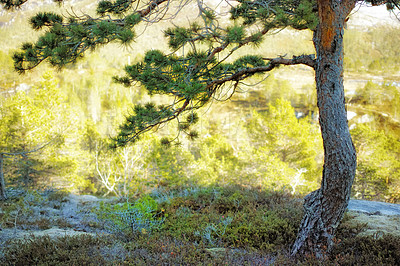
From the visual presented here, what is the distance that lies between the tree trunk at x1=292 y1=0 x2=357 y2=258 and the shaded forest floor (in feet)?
1.24

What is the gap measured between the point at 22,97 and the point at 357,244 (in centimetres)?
1702

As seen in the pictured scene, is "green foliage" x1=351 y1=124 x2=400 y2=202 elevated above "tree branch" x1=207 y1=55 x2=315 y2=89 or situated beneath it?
situated beneath

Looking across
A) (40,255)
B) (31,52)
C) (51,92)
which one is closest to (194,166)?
(51,92)

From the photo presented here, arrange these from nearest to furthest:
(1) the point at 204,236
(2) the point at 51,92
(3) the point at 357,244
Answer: (3) the point at 357,244, (1) the point at 204,236, (2) the point at 51,92

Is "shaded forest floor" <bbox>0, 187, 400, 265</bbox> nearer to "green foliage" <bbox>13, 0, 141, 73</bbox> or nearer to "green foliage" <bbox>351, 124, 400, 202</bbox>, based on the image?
"green foliage" <bbox>13, 0, 141, 73</bbox>

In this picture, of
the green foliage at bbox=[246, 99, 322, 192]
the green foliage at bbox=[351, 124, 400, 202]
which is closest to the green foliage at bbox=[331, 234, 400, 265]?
the green foliage at bbox=[246, 99, 322, 192]

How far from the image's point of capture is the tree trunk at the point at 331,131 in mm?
3088

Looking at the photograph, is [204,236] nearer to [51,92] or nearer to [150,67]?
[150,67]

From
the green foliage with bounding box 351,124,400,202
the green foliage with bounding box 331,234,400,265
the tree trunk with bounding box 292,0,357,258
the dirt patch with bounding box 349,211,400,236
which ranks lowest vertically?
the green foliage with bounding box 351,124,400,202

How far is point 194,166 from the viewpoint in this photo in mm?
18625

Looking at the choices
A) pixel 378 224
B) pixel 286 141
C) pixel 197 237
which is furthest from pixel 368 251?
pixel 286 141

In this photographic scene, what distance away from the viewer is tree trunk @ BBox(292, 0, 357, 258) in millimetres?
3088

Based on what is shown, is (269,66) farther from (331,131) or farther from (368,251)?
(368,251)

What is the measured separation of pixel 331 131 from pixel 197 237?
2730 millimetres
